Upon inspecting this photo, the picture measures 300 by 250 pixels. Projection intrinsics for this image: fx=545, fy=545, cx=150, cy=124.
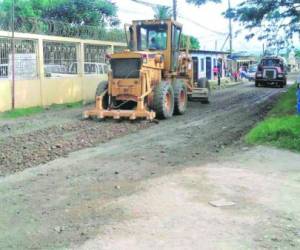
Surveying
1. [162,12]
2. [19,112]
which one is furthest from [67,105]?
[162,12]

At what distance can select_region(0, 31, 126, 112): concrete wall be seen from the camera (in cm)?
1769

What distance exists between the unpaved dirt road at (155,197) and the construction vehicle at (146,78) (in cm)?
320

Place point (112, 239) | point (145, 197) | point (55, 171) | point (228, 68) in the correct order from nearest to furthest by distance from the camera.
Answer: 1. point (112, 239)
2. point (145, 197)
3. point (55, 171)
4. point (228, 68)

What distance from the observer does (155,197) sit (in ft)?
23.1

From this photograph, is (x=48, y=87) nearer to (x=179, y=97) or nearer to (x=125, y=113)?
(x=179, y=97)

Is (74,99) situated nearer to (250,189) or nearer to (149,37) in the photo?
(149,37)

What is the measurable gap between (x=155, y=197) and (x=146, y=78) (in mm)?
8291

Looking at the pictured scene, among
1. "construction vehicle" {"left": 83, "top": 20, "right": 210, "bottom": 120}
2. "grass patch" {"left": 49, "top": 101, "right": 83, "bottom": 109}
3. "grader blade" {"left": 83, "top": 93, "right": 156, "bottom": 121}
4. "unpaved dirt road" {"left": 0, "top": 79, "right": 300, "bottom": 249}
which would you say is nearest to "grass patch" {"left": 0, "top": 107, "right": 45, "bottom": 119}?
"grass patch" {"left": 49, "top": 101, "right": 83, "bottom": 109}

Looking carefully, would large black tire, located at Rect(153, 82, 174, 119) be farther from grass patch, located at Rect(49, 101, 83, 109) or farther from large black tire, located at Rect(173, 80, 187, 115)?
grass patch, located at Rect(49, 101, 83, 109)

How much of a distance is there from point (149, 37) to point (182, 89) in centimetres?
191

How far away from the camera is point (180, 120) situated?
15.8 metres

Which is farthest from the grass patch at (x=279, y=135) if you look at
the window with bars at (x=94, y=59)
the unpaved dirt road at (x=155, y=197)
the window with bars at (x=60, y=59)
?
the window with bars at (x=94, y=59)

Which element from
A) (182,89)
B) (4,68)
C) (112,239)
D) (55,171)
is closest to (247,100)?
(182,89)

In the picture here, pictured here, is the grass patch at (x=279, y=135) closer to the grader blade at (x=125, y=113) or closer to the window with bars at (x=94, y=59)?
the grader blade at (x=125, y=113)
